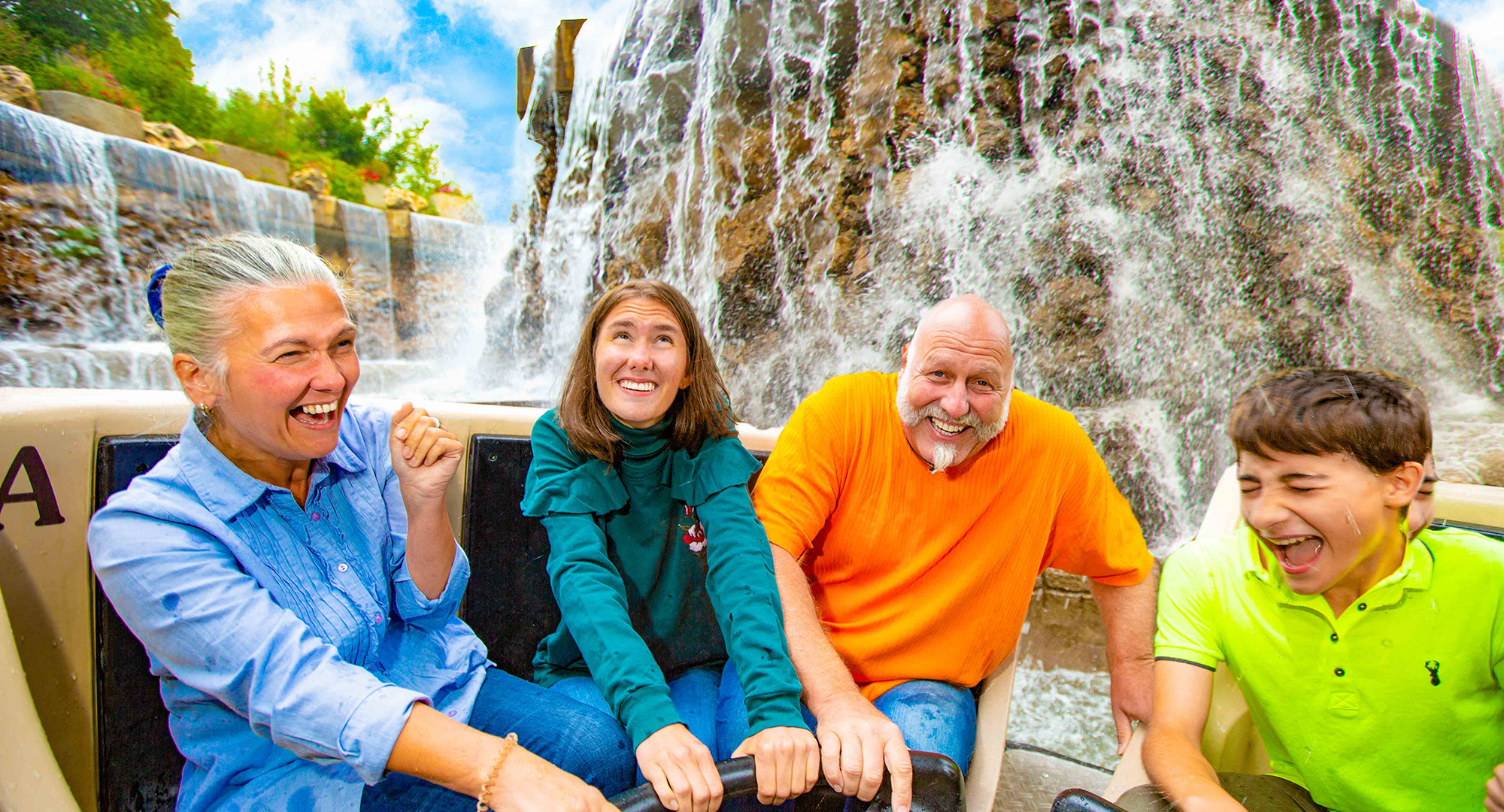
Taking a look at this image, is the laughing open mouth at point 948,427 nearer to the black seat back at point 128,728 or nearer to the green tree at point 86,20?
the black seat back at point 128,728

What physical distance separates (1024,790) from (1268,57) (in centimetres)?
454

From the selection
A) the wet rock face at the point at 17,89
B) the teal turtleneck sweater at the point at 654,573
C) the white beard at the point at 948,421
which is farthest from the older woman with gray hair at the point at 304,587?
the wet rock face at the point at 17,89

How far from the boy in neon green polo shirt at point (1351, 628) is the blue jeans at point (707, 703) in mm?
573

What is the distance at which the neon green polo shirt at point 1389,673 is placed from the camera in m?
1.04

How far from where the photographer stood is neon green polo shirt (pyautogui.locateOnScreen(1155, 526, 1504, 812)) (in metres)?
1.04

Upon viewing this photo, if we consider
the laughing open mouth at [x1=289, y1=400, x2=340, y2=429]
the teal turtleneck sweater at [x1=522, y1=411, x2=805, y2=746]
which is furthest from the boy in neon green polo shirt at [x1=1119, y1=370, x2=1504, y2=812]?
the laughing open mouth at [x1=289, y1=400, x2=340, y2=429]

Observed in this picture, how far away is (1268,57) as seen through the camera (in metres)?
4.56

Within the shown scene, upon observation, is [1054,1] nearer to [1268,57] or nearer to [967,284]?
[1268,57]

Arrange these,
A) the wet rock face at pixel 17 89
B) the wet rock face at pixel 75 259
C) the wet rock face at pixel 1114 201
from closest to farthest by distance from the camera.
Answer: the wet rock face at pixel 1114 201 < the wet rock face at pixel 75 259 < the wet rock face at pixel 17 89

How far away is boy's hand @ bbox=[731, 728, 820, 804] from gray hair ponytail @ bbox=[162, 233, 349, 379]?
2.75ft

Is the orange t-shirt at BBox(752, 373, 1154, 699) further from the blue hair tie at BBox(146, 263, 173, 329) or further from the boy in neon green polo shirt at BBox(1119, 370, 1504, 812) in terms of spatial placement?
the blue hair tie at BBox(146, 263, 173, 329)

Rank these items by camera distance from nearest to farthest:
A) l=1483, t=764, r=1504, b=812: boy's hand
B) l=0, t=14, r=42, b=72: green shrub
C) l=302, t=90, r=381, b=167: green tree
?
l=1483, t=764, r=1504, b=812: boy's hand
l=0, t=14, r=42, b=72: green shrub
l=302, t=90, r=381, b=167: green tree

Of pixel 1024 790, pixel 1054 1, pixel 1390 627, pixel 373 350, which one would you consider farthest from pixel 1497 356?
pixel 373 350

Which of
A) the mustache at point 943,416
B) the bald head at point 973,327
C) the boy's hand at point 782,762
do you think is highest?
the bald head at point 973,327
